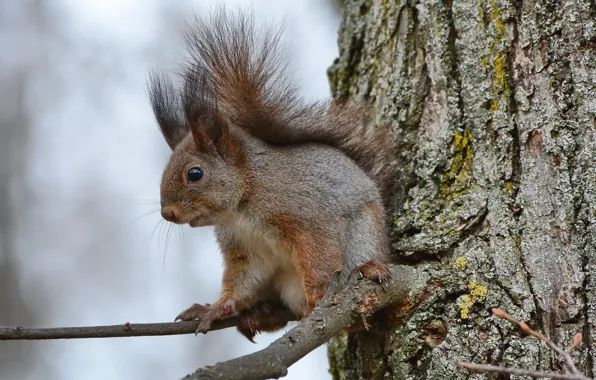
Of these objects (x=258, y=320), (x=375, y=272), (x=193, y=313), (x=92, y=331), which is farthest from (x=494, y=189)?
(x=92, y=331)

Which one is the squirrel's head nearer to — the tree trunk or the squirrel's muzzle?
the squirrel's muzzle

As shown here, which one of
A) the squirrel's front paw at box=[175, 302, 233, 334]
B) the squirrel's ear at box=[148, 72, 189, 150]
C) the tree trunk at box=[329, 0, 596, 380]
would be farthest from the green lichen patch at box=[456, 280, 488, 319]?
the squirrel's ear at box=[148, 72, 189, 150]

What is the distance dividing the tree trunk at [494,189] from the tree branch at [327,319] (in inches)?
3.0

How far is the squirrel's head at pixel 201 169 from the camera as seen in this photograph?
2686 millimetres

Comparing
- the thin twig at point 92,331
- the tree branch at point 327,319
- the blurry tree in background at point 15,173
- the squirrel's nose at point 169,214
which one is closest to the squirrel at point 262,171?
the squirrel's nose at point 169,214

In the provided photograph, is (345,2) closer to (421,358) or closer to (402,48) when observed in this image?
(402,48)

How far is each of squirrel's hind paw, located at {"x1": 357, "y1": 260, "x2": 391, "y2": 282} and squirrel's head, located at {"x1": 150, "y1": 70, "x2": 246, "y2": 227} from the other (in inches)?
29.2

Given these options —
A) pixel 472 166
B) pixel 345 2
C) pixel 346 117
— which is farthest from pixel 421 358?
pixel 345 2

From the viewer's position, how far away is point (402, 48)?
271 centimetres

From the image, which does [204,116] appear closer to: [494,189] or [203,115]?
[203,115]

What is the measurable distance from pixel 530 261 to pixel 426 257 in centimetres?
35

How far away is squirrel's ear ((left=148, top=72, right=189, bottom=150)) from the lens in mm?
2795

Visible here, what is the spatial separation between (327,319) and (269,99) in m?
1.10

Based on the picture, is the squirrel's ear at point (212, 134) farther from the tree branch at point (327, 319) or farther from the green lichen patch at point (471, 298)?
the green lichen patch at point (471, 298)
